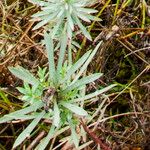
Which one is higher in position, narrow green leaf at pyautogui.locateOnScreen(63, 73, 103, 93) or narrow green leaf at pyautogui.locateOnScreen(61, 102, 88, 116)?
narrow green leaf at pyautogui.locateOnScreen(63, 73, 103, 93)

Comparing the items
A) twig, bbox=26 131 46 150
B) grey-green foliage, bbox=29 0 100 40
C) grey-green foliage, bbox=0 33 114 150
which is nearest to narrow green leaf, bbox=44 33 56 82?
grey-green foliage, bbox=0 33 114 150

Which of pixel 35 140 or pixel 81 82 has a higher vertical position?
pixel 81 82

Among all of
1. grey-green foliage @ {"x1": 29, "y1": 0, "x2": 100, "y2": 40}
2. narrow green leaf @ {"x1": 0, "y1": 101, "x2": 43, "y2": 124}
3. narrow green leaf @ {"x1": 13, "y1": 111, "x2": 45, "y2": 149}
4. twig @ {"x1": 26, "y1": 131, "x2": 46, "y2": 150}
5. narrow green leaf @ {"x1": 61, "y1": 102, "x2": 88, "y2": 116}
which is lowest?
twig @ {"x1": 26, "y1": 131, "x2": 46, "y2": 150}

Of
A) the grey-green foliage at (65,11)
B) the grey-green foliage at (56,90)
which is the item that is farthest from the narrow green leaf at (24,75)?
the grey-green foliage at (65,11)

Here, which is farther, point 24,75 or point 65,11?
point 65,11

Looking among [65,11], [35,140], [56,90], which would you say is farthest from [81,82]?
[35,140]

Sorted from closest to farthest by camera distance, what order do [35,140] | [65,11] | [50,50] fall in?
[50,50] < [65,11] < [35,140]

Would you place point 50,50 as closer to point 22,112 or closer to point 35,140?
point 22,112

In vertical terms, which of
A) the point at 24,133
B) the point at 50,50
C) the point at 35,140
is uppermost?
the point at 50,50

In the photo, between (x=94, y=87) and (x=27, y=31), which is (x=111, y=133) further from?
(x=27, y=31)

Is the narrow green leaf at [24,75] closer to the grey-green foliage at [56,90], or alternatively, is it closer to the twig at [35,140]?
the grey-green foliage at [56,90]

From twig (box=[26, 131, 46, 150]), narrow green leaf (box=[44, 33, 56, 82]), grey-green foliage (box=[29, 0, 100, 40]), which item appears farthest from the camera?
twig (box=[26, 131, 46, 150])

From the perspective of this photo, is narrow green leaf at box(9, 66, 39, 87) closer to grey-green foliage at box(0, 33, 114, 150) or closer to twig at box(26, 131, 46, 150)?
grey-green foliage at box(0, 33, 114, 150)
